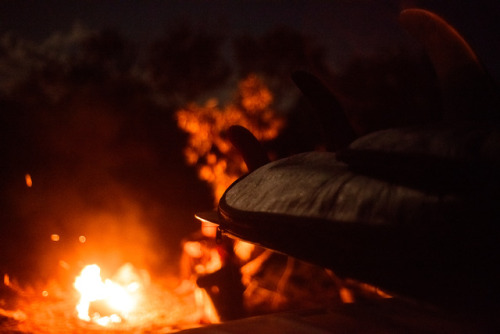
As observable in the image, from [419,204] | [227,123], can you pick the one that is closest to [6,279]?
[227,123]

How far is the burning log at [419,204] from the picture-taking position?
0.59 m

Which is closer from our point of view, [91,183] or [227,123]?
[227,123]

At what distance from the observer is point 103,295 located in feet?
19.5

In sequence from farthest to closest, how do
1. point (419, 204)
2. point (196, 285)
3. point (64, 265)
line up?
1. point (64, 265)
2. point (196, 285)
3. point (419, 204)

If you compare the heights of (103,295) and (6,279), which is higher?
(6,279)

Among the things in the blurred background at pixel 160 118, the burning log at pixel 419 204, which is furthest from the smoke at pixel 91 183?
the burning log at pixel 419 204

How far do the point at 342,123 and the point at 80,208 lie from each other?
7340mm

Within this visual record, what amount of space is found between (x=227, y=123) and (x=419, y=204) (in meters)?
5.94

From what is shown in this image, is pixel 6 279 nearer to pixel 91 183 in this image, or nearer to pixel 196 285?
pixel 91 183

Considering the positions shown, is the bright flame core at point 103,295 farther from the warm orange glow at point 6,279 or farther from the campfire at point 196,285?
the warm orange glow at point 6,279

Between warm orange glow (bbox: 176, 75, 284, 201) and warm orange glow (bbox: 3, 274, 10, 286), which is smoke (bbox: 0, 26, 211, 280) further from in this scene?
warm orange glow (bbox: 176, 75, 284, 201)

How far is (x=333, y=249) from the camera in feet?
2.28

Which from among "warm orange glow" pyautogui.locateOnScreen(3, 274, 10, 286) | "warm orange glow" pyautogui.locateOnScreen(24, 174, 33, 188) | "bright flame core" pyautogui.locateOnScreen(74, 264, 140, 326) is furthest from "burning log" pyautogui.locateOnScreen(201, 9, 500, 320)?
"warm orange glow" pyautogui.locateOnScreen(24, 174, 33, 188)

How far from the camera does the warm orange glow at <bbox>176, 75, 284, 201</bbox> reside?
6.30 meters
